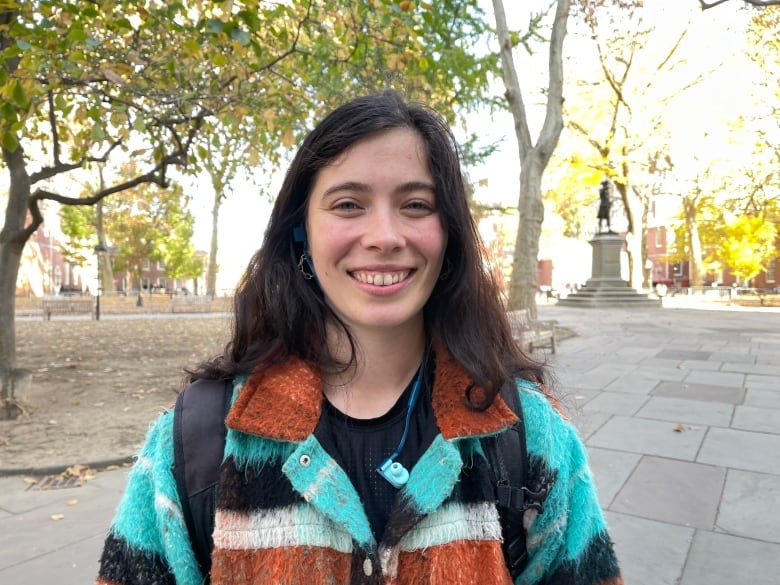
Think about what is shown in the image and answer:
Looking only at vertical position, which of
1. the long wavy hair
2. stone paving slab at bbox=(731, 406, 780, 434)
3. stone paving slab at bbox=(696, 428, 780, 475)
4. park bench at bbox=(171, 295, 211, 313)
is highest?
the long wavy hair

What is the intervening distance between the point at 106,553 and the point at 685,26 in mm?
24051

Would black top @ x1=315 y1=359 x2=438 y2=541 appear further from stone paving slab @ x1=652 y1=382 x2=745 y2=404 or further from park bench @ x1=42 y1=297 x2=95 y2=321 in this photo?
park bench @ x1=42 y1=297 x2=95 y2=321

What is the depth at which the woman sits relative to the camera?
1181mm

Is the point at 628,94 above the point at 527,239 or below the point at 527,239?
above

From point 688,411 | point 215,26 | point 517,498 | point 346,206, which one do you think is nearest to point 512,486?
point 517,498

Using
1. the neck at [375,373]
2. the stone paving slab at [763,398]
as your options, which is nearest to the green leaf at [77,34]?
the neck at [375,373]

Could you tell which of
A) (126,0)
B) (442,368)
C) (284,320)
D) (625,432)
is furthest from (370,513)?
(126,0)

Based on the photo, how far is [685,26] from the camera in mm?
20172

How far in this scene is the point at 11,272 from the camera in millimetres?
6852

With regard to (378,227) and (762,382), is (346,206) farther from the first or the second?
(762,382)

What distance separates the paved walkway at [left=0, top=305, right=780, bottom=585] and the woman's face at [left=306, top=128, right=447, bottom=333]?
0.86 metres

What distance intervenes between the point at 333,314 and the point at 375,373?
197 mm

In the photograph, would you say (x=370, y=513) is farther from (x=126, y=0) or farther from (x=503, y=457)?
(x=126, y=0)

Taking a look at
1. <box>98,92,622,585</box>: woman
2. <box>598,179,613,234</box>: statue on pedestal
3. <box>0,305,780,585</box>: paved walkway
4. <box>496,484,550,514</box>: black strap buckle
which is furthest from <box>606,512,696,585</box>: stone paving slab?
<box>598,179,613,234</box>: statue on pedestal
